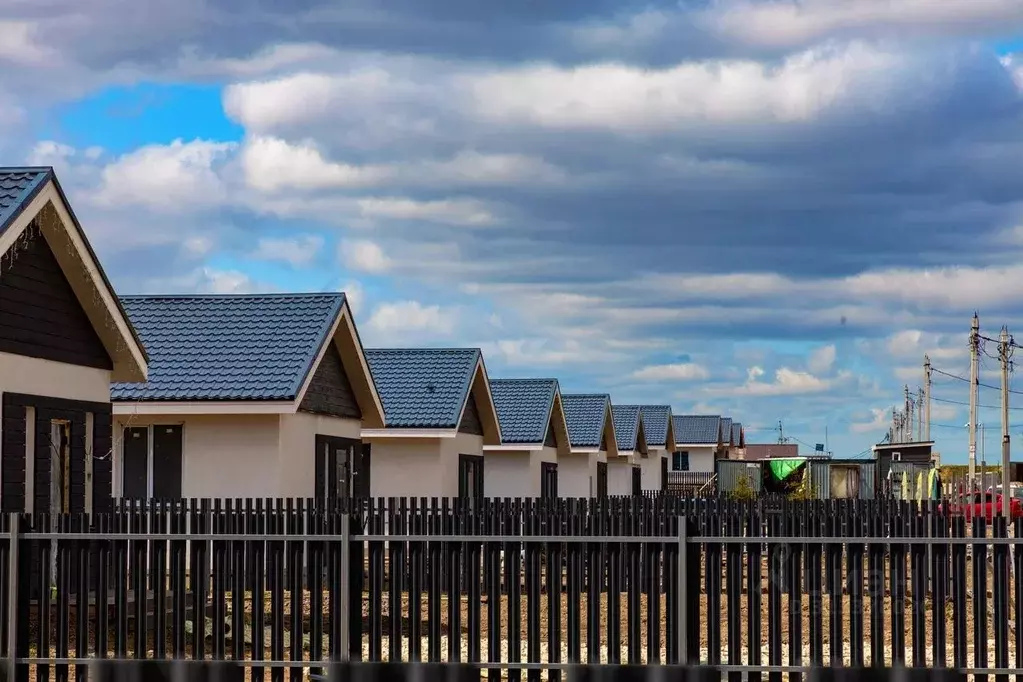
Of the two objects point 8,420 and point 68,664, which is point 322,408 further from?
point 68,664

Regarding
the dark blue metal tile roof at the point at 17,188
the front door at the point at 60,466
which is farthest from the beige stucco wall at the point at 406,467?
the dark blue metal tile roof at the point at 17,188

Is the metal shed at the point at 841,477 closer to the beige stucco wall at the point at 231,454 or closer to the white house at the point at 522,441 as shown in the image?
the white house at the point at 522,441

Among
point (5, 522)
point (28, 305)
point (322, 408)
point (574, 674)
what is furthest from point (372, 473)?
point (574, 674)

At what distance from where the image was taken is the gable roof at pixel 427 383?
1241 inches

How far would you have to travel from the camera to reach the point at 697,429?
299 feet

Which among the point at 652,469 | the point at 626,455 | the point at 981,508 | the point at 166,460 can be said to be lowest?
the point at 981,508

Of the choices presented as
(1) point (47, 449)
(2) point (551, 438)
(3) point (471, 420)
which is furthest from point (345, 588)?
(2) point (551, 438)

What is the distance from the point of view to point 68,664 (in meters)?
13.4

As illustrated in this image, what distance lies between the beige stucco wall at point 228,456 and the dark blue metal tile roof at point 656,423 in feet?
158

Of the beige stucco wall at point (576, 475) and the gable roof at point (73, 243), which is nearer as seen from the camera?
the gable roof at point (73, 243)

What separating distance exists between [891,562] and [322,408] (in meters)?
14.4

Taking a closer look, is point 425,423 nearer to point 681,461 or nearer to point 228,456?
point 228,456

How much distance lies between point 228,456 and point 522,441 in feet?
54.8

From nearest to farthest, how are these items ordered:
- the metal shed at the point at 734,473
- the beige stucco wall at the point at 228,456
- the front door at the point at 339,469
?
the beige stucco wall at the point at 228,456
the front door at the point at 339,469
the metal shed at the point at 734,473
